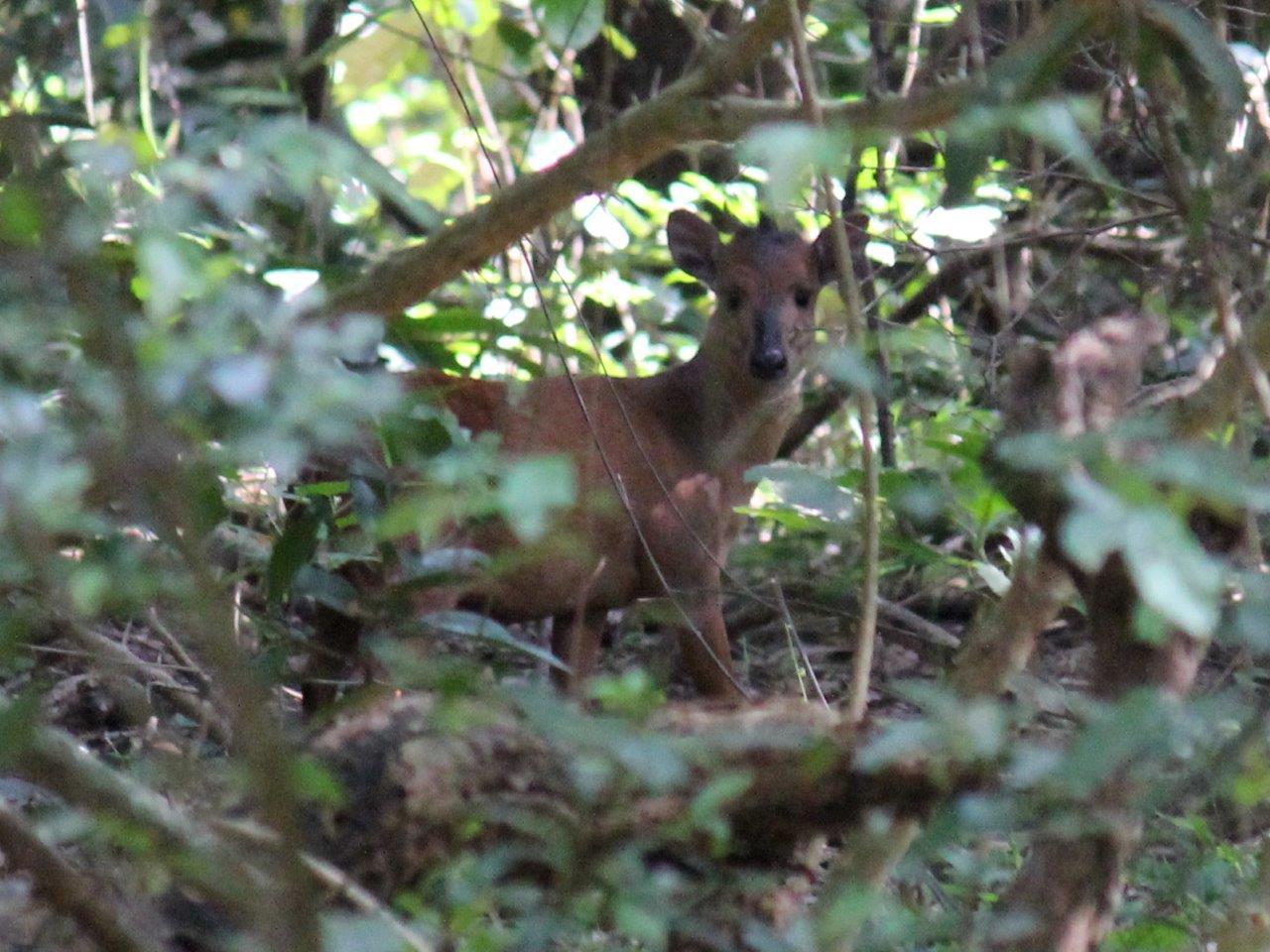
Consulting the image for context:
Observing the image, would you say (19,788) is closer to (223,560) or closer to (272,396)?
(223,560)

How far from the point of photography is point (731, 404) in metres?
6.42

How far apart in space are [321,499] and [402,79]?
7.56 metres

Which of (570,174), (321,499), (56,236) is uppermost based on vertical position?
(56,236)

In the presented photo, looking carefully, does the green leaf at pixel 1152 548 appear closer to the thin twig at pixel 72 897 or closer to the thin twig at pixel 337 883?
the thin twig at pixel 337 883

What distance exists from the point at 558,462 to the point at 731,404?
4.90 meters

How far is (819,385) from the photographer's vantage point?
6613mm

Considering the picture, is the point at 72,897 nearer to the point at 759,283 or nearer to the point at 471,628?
the point at 471,628

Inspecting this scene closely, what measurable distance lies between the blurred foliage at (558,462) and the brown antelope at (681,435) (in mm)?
225

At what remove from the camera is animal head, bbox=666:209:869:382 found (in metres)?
6.09

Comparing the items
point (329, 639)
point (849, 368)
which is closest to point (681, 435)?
point (329, 639)

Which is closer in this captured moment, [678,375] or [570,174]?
[570,174]

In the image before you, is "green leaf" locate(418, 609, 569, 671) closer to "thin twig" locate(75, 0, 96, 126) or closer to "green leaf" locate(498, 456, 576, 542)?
"green leaf" locate(498, 456, 576, 542)

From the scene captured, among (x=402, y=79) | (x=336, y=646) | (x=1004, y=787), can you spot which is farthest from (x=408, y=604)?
(x=402, y=79)

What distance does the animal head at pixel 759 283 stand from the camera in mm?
6094
